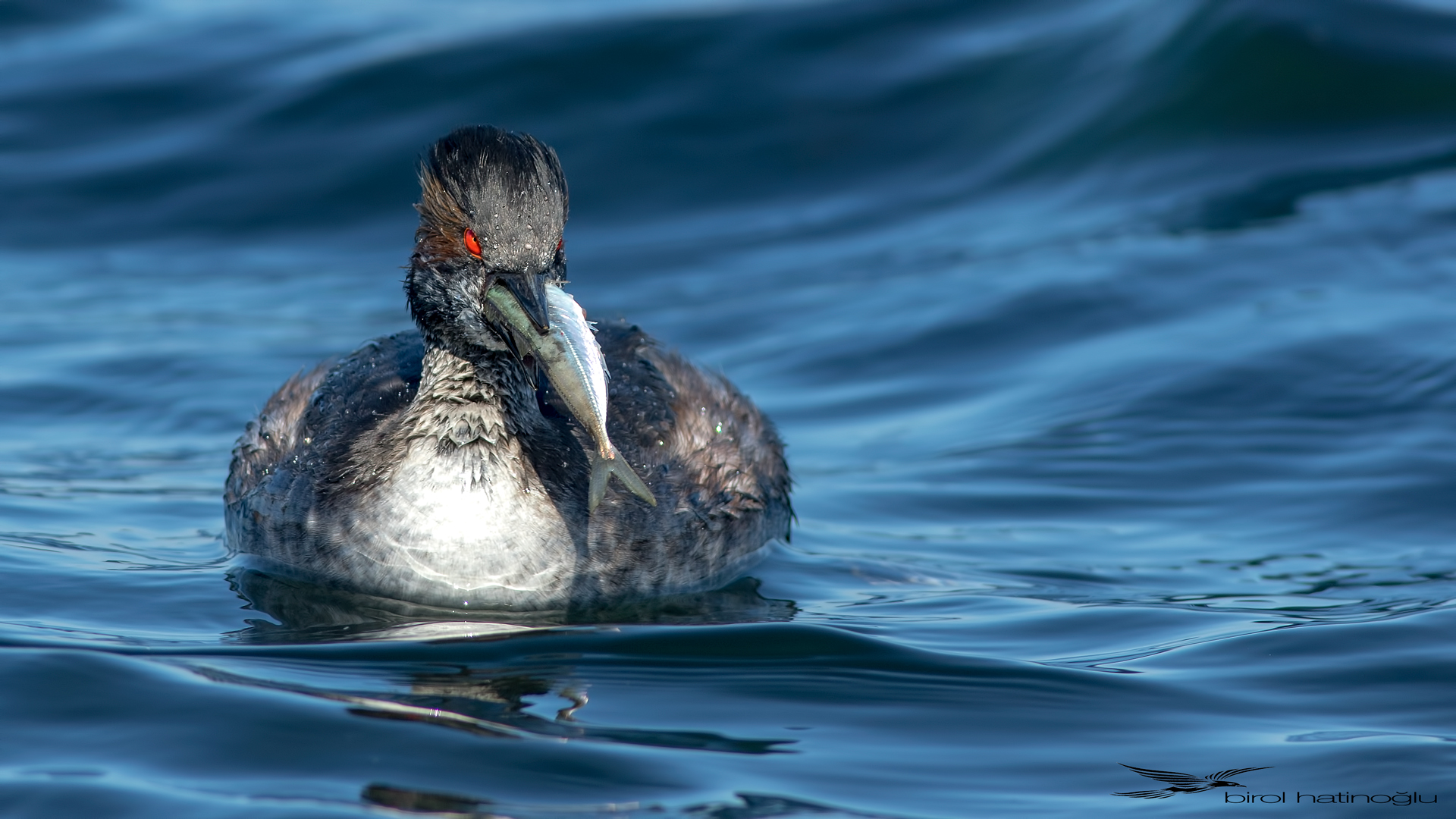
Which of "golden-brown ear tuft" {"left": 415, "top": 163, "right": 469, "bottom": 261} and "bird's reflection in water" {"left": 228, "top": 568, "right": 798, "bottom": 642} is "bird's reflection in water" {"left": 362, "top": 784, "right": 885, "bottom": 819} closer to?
"bird's reflection in water" {"left": 228, "top": 568, "right": 798, "bottom": 642}

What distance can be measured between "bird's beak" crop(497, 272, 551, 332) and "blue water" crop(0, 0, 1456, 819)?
4.09 feet

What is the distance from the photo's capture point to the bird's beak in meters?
7.02

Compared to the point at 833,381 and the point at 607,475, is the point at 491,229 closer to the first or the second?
the point at 607,475

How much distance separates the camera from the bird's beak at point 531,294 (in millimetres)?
7020

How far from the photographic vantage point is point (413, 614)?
7.45 metres

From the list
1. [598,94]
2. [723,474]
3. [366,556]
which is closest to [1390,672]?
[723,474]

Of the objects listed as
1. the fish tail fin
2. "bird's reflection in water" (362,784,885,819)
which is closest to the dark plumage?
the fish tail fin

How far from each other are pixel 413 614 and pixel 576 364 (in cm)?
139

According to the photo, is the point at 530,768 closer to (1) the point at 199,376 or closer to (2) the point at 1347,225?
(1) the point at 199,376

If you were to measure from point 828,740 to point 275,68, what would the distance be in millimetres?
13336

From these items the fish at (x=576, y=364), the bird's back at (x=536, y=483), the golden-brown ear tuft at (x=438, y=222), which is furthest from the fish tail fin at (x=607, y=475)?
the golden-brown ear tuft at (x=438, y=222)

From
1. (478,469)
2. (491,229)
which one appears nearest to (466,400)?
(478,469)

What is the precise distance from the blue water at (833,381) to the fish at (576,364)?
0.71 meters

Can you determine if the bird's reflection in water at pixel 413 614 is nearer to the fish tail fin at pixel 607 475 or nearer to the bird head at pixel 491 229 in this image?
the fish tail fin at pixel 607 475
